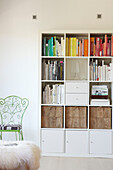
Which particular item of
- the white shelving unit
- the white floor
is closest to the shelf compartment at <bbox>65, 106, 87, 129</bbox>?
the white shelving unit

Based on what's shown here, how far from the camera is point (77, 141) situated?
14.0 feet

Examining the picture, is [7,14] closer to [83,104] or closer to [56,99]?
[56,99]

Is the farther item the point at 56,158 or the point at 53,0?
the point at 53,0

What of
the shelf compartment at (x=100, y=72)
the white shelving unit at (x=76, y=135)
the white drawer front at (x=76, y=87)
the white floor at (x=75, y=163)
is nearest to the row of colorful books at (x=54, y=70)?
the white shelving unit at (x=76, y=135)

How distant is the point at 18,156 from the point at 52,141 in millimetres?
1613

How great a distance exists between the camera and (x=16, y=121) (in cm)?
467

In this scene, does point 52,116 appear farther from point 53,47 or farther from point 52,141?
point 53,47

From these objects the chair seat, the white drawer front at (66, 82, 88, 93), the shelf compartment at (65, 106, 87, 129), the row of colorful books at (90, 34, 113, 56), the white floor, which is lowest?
the white floor

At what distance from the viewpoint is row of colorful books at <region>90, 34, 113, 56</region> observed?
170 inches

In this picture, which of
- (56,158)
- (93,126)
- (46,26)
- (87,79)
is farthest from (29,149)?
(46,26)

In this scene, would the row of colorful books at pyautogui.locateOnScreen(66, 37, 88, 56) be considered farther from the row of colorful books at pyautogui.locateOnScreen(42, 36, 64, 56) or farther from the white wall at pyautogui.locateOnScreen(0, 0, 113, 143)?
the white wall at pyautogui.locateOnScreen(0, 0, 113, 143)

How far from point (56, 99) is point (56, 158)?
0.93 metres

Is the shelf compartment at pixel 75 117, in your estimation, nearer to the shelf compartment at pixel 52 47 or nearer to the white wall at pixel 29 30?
the white wall at pixel 29 30

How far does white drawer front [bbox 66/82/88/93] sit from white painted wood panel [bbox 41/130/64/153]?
0.68 metres
